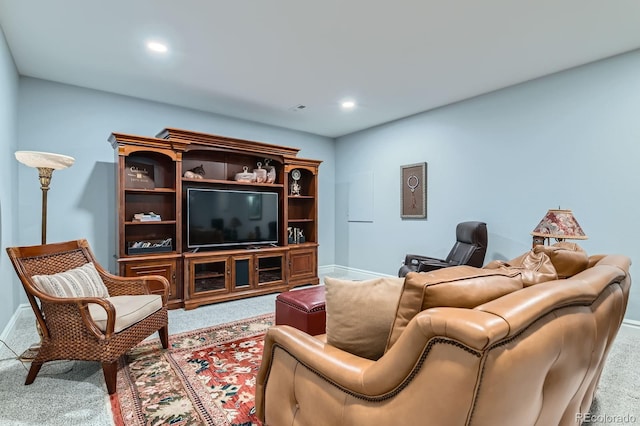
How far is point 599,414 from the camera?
70.6 inches

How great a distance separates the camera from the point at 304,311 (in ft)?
7.50

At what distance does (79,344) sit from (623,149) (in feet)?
15.5

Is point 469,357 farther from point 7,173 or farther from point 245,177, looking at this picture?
point 245,177

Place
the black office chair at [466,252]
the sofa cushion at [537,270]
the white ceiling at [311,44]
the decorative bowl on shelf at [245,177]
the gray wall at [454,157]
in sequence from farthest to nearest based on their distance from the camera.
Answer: the decorative bowl on shelf at [245,177] → the black office chair at [466,252] → the gray wall at [454,157] → the white ceiling at [311,44] → the sofa cushion at [537,270]

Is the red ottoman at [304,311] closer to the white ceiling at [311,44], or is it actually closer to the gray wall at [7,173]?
the white ceiling at [311,44]

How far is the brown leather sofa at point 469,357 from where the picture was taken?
0.73 m

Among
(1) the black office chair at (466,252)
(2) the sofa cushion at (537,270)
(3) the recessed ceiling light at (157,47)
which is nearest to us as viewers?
(2) the sofa cushion at (537,270)

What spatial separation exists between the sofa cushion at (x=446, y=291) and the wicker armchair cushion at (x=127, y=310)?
1855mm

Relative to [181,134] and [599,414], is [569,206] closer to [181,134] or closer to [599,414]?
[599,414]

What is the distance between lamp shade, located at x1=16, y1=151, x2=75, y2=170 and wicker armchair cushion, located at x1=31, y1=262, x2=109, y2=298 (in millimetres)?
829

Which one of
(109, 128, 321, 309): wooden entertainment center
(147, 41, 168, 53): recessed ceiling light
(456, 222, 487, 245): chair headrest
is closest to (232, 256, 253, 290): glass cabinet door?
(109, 128, 321, 309): wooden entertainment center

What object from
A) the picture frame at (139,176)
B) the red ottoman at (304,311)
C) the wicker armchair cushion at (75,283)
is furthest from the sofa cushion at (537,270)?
the picture frame at (139,176)

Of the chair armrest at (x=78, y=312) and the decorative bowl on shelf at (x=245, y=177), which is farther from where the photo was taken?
the decorative bowl on shelf at (x=245, y=177)

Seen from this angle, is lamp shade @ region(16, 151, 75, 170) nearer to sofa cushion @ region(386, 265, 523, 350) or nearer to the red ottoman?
the red ottoman
